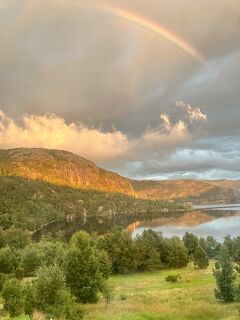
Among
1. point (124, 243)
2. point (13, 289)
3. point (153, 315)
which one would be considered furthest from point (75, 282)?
point (124, 243)

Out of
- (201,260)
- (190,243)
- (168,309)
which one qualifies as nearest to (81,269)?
(168,309)

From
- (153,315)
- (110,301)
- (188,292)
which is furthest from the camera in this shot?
(188,292)

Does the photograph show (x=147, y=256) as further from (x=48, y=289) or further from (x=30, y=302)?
(x=48, y=289)

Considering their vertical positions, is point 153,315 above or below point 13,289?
below

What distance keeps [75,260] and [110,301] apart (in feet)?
22.7

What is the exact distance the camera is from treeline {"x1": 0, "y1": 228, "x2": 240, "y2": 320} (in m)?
36.2

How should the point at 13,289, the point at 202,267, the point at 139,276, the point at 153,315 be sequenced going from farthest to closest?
the point at 202,267 → the point at 139,276 → the point at 13,289 → the point at 153,315

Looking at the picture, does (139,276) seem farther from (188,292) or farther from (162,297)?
(162,297)

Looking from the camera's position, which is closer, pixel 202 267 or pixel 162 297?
pixel 162 297

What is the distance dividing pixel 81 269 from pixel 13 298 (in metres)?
11.8

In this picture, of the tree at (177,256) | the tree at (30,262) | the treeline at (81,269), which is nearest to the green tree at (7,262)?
the treeline at (81,269)

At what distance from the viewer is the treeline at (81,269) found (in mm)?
36188

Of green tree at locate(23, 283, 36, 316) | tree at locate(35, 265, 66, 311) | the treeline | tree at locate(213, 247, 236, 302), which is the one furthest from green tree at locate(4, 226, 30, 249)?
tree at locate(35, 265, 66, 311)

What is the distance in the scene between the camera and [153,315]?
130 feet
